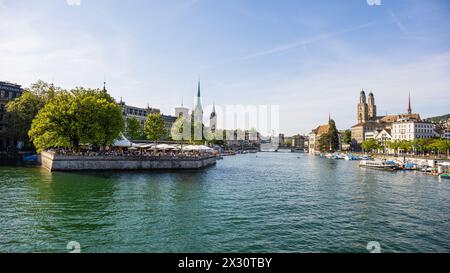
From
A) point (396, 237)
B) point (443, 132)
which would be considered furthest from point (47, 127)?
point (443, 132)

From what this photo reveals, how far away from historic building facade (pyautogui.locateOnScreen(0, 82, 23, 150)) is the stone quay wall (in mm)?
44500

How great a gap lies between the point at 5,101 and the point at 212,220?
10050 centimetres

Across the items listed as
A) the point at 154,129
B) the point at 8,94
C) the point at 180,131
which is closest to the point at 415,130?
the point at 180,131

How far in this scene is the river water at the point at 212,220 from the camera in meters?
15.9

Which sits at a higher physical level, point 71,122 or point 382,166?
point 71,122

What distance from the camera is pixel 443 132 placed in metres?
141

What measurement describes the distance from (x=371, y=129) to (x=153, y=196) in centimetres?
20074

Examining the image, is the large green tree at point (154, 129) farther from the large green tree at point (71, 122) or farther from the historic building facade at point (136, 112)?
the historic building facade at point (136, 112)

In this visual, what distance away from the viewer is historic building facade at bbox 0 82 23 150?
85.7m

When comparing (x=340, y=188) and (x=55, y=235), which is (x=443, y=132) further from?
Result: (x=55, y=235)

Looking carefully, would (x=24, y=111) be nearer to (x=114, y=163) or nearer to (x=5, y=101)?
(x=5, y=101)

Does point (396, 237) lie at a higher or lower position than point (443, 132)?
lower

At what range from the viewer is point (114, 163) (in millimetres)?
52562
